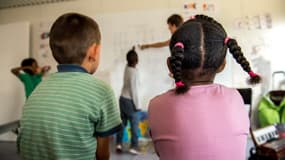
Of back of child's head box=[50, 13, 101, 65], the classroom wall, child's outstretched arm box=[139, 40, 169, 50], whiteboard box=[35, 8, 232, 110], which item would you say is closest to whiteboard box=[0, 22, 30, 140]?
whiteboard box=[35, 8, 232, 110]

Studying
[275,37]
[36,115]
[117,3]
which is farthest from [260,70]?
[36,115]

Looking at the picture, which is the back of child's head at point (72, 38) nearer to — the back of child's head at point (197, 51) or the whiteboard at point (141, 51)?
the back of child's head at point (197, 51)

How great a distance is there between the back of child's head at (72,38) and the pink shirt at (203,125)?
0.30 meters

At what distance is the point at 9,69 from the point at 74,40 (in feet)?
14.3

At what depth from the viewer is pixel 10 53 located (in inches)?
189

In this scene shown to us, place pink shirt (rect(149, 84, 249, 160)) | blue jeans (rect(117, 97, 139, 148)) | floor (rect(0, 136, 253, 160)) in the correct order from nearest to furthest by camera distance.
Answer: pink shirt (rect(149, 84, 249, 160)) → floor (rect(0, 136, 253, 160)) → blue jeans (rect(117, 97, 139, 148))

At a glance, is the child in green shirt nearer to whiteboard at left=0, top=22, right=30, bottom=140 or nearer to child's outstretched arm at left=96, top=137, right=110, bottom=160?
whiteboard at left=0, top=22, right=30, bottom=140

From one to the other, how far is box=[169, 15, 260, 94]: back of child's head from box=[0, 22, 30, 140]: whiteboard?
14.1 ft

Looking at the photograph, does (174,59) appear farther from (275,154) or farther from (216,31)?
(275,154)

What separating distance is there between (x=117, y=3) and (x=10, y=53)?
1.97 metres

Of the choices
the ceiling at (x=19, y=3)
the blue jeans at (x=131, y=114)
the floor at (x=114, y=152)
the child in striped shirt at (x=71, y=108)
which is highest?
the ceiling at (x=19, y=3)

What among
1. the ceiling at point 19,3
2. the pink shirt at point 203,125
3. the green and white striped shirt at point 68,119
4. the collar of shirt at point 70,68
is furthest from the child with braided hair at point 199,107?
the ceiling at point 19,3

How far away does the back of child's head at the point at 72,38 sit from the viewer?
0.90 meters

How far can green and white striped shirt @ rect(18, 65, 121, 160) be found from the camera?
856 millimetres
